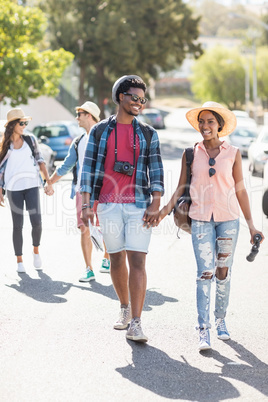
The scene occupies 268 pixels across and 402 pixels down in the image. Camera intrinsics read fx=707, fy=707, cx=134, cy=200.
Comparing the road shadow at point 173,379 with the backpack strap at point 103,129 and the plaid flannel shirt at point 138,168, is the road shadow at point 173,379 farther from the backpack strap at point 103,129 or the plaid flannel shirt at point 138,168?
the backpack strap at point 103,129

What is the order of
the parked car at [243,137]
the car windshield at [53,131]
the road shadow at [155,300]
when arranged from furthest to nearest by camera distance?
1. the parked car at [243,137]
2. the car windshield at [53,131]
3. the road shadow at [155,300]

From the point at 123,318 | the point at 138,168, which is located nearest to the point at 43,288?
the point at 123,318

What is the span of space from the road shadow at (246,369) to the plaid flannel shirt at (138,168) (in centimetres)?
126

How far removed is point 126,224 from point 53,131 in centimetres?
2051

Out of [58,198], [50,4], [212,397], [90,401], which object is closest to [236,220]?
[212,397]

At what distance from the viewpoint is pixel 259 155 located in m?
19.4

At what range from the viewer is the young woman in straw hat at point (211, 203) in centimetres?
514

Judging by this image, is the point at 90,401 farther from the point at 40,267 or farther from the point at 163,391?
the point at 40,267

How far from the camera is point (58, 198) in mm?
15430

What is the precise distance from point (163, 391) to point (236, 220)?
148 cm

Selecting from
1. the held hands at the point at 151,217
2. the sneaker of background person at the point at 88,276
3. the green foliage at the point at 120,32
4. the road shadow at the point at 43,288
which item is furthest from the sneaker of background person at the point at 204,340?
the green foliage at the point at 120,32

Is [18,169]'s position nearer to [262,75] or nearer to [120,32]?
[120,32]

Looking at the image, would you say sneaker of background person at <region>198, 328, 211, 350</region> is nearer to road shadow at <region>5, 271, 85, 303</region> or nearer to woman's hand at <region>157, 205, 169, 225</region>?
woman's hand at <region>157, 205, 169, 225</region>

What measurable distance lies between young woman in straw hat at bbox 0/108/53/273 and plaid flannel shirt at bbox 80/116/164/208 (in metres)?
2.62
